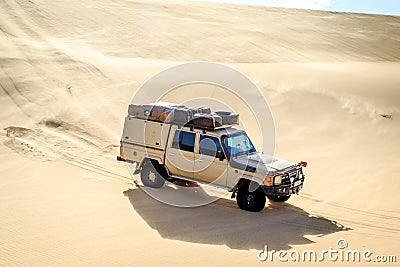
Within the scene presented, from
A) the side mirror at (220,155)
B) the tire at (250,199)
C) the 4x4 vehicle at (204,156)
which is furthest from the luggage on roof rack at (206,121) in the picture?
the tire at (250,199)

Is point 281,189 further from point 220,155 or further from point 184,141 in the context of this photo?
point 184,141

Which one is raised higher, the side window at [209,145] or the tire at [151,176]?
the side window at [209,145]

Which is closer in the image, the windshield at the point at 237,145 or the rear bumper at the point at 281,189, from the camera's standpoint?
the rear bumper at the point at 281,189

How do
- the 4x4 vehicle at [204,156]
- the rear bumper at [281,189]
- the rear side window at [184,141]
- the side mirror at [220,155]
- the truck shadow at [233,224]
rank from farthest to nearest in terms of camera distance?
the rear side window at [184,141], the side mirror at [220,155], the 4x4 vehicle at [204,156], the rear bumper at [281,189], the truck shadow at [233,224]

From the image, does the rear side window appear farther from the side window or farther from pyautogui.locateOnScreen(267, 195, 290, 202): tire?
pyautogui.locateOnScreen(267, 195, 290, 202): tire

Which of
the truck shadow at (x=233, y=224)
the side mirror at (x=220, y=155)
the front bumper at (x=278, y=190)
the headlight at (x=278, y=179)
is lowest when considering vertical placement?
the truck shadow at (x=233, y=224)

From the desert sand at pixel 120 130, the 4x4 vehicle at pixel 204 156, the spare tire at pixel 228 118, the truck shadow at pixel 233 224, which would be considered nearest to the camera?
the desert sand at pixel 120 130

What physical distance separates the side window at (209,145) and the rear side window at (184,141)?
9.4 inches

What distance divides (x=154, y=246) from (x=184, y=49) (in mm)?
21244

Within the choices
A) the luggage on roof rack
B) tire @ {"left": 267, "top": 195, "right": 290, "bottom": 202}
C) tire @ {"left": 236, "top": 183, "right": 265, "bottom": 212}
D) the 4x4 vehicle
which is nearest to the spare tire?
the 4x4 vehicle

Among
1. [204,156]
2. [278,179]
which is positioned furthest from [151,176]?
[278,179]

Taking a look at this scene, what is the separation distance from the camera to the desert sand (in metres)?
8.86

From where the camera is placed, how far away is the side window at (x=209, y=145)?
10711 mm

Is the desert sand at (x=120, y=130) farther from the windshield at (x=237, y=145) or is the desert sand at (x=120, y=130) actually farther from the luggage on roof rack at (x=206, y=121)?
the luggage on roof rack at (x=206, y=121)
